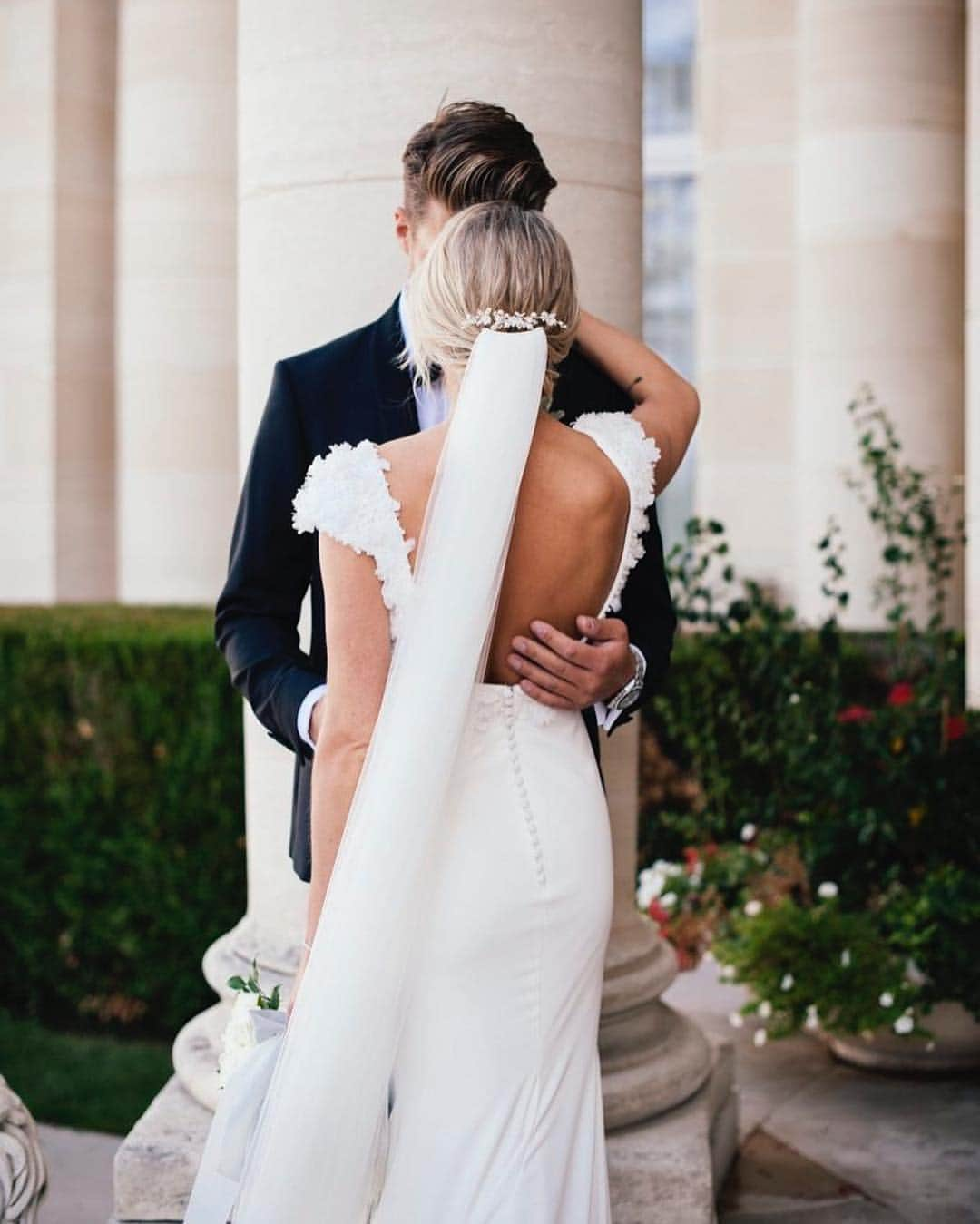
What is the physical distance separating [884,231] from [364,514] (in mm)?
6477

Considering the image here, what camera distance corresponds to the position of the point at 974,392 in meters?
5.85

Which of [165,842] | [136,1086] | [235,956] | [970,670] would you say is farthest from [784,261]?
[235,956]

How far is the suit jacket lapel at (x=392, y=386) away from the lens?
317cm

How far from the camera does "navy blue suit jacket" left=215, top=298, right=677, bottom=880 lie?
10.2ft

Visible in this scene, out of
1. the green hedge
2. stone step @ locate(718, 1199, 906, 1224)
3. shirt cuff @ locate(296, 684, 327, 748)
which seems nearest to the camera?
shirt cuff @ locate(296, 684, 327, 748)

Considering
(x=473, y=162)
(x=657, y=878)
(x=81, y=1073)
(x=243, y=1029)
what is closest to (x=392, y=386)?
(x=473, y=162)

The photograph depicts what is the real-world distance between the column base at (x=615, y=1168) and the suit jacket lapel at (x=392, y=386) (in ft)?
5.26

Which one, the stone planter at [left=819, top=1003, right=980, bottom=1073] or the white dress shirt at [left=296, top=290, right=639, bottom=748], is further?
the stone planter at [left=819, top=1003, right=980, bottom=1073]

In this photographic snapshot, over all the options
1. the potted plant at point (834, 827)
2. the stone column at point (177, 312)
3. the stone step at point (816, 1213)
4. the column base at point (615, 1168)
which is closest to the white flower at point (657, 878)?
the potted plant at point (834, 827)

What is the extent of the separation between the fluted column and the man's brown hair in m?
3.26

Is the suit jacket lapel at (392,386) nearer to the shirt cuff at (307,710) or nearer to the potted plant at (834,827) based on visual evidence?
the shirt cuff at (307,710)

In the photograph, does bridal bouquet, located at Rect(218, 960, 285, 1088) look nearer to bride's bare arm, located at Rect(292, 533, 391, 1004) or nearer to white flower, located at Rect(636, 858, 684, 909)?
bride's bare arm, located at Rect(292, 533, 391, 1004)

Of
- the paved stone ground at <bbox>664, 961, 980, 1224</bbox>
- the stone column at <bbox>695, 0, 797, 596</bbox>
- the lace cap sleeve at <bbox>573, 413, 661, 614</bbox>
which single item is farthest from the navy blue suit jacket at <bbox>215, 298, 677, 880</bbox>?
the stone column at <bbox>695, 0, 797, 596</bbox>

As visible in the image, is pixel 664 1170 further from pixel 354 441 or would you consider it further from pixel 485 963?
pixel 354 441
